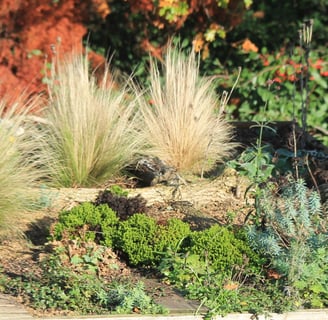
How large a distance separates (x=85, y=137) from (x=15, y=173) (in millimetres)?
971

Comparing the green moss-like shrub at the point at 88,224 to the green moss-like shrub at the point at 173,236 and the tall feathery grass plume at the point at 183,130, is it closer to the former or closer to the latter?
the green moss-like shrub at the point at 173,236

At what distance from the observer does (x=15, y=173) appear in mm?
6980

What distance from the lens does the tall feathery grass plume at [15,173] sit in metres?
6.65

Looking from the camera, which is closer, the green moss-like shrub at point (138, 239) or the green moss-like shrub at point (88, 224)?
the green moss-like shrub at point (138, 239)

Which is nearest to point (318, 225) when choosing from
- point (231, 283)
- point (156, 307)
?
point (231, 283)

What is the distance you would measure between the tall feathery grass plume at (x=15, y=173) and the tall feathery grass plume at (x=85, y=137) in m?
0.20

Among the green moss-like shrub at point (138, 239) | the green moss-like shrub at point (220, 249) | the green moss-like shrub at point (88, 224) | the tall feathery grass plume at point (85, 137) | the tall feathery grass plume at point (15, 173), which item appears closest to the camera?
the green moss-like shrub at point (220, 249)

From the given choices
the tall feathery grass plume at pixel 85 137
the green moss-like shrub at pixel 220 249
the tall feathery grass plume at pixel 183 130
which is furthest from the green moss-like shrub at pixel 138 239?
the tall feathery grass plume at pixel 183 130

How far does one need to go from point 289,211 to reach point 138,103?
3354 millimetres

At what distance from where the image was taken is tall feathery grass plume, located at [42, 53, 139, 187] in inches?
305

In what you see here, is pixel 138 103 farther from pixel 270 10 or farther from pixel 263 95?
pixel 270 10

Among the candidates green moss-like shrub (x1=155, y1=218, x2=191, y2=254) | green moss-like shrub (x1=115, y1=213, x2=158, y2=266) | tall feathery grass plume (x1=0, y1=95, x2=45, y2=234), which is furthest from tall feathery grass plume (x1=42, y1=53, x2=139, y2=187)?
green moss-like shrub (x1=155, y1=218, x2=191, y2=254)

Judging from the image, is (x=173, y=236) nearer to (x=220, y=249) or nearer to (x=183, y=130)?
(x=220, y=249)

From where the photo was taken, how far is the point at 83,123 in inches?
308
